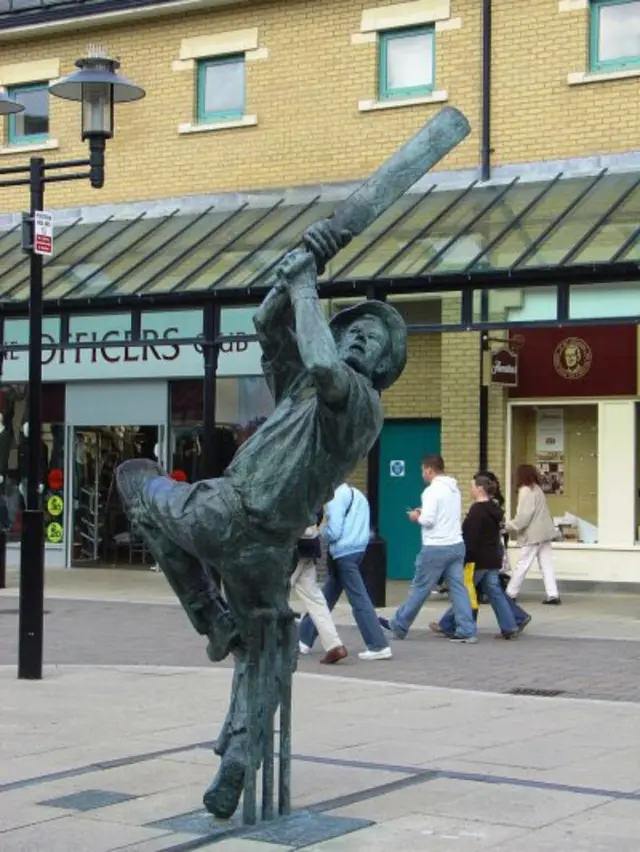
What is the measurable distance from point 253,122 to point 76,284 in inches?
148

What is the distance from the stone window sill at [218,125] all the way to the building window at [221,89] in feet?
0.38

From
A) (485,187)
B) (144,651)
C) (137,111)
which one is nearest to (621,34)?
(485,187)

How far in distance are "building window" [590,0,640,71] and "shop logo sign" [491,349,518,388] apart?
153 inches

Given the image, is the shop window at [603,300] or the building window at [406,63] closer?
the shop window at [603,300]

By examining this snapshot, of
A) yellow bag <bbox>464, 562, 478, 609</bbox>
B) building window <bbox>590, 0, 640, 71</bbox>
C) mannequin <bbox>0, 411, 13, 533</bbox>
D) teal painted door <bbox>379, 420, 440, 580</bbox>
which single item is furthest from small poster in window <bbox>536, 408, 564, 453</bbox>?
mannequin <bbox>0, 411, 13, 533</bbox>

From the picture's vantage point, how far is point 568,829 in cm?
688

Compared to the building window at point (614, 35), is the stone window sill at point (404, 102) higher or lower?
lower

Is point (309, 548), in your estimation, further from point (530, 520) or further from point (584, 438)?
point (584, 438)

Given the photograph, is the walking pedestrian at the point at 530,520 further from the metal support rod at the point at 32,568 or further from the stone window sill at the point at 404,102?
the metal support rod at the point at 32,568

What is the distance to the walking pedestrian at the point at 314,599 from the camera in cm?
1281

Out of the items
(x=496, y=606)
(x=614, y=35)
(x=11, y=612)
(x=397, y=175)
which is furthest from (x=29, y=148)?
(x=397, y=175)

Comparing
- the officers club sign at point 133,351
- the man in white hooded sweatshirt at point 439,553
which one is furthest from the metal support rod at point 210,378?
the man in white hooded sweatshirt at point 439,553

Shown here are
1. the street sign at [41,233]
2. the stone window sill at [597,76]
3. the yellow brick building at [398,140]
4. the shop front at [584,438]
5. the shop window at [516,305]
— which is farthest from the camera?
the shop front at [584,438]

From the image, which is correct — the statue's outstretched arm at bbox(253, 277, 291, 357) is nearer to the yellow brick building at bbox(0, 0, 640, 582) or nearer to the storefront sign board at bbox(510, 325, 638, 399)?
the yellow brick building at bbox(0, 0, 640, 582)
